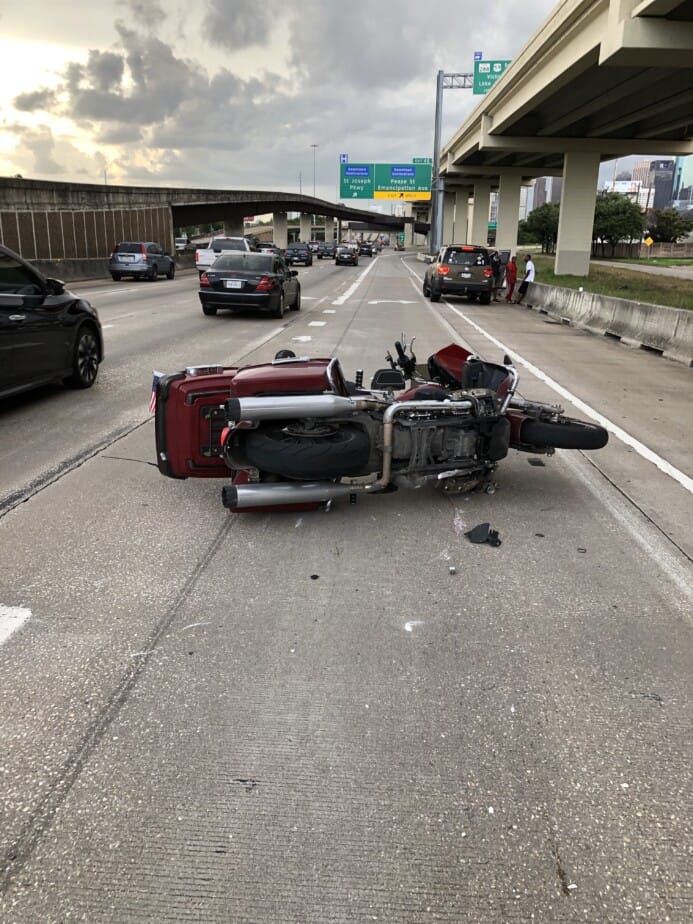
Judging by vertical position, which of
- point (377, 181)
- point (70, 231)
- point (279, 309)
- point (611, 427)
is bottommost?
point (611, 427)

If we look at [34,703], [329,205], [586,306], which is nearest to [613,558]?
[34,703]

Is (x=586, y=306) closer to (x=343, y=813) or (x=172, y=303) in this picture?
(x=172, y=303)

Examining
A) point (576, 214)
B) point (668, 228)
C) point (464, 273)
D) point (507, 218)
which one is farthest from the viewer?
point (668, 228)

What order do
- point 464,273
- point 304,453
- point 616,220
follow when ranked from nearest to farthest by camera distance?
point 304,453 < point 464,273 < point 616,220

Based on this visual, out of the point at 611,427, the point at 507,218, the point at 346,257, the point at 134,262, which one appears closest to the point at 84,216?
the point at 134,262

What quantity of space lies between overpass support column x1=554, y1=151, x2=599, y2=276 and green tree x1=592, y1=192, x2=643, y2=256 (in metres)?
53.0

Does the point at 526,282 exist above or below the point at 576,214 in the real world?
below

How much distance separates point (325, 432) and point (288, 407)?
14.8 inches

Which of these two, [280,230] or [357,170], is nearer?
[357,170]

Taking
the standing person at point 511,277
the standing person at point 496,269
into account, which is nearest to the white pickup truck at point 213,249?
the standing person at point 511,277

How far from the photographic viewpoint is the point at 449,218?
8750cm

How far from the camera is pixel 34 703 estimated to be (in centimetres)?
310

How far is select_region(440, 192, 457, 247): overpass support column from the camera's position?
268ft

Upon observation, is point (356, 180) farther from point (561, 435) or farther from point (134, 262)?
point (561, 435)
